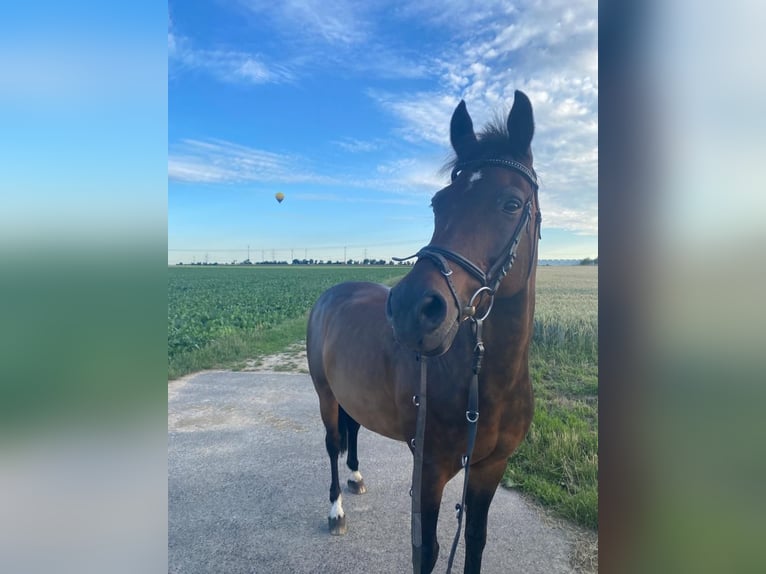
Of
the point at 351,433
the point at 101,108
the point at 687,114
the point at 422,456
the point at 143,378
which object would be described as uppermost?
the point at 101,108

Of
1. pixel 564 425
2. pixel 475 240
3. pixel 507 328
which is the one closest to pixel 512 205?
pixel 475 240

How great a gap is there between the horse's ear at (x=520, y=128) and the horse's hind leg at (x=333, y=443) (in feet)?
8.96

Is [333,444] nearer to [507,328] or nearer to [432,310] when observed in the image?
[507,328]

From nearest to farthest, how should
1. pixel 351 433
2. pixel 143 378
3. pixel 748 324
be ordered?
pixel 748 324, pixel 143 378, pixel 351 433

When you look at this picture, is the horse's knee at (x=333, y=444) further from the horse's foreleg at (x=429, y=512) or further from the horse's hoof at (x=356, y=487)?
the horse's foreleg at (x=429, y=512)

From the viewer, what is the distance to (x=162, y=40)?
3.50ft

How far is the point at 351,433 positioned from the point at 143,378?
329 cm

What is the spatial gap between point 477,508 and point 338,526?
1.49 m

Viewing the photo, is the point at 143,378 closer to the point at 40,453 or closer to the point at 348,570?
the point at 40,453

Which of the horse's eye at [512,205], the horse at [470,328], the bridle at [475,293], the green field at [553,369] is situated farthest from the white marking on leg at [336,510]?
the horse's eye at [512,205]

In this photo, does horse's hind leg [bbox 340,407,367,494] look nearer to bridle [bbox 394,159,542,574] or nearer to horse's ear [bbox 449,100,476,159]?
bridle [bbox 394,159,542,574]

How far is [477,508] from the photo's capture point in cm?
236

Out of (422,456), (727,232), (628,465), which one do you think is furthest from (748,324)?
(422,456)

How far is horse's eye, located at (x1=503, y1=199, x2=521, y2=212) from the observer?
1.77m
